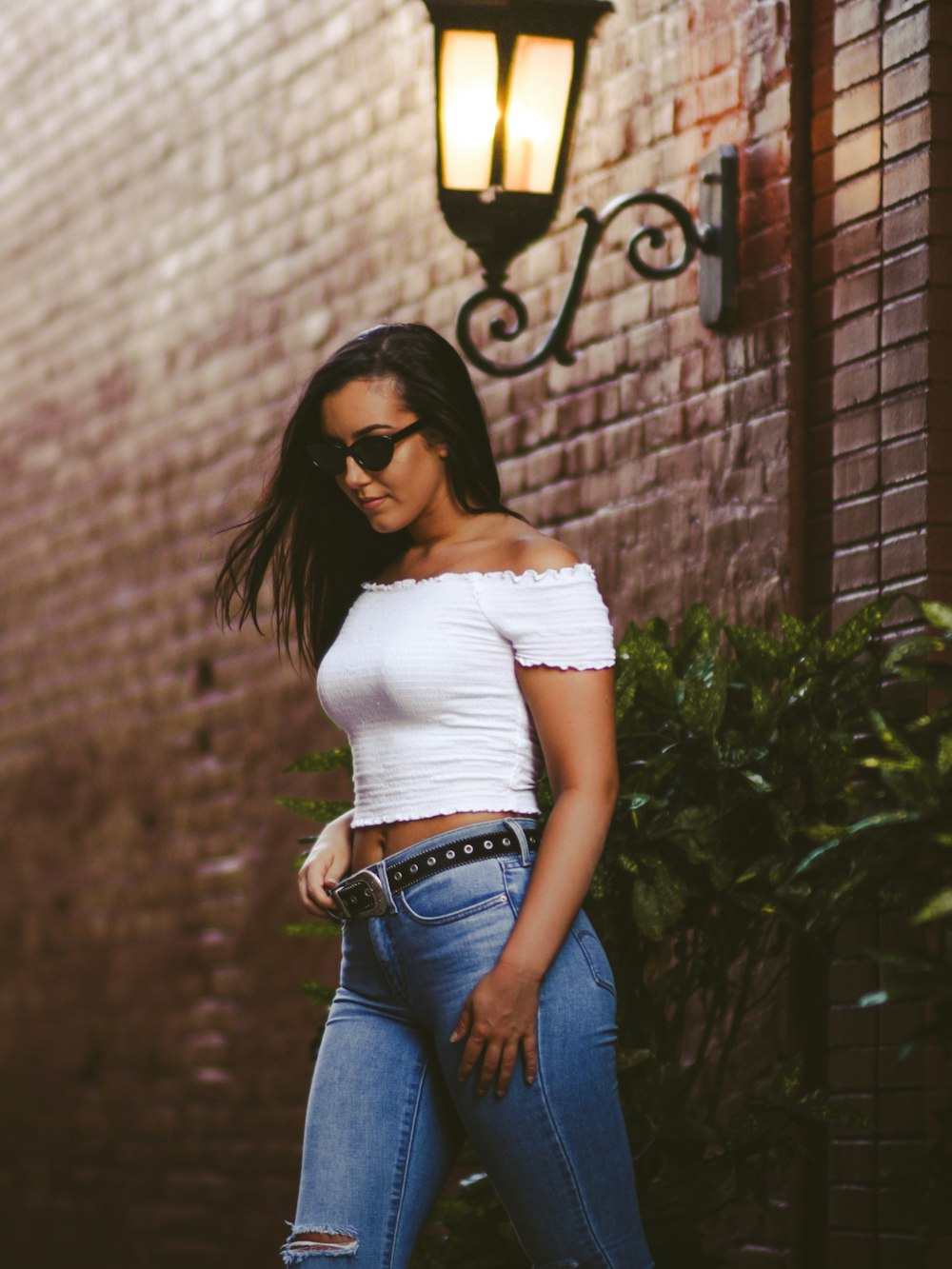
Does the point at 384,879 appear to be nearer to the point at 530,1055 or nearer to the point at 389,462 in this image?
the point at 530,1055

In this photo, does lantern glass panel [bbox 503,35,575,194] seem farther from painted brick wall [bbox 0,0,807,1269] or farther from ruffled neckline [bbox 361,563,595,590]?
ruffled neckline [bbox 361,563,595,590]

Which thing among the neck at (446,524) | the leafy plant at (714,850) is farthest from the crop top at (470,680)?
the leafy plant at (714,850)

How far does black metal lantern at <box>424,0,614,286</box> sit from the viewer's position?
4246mm

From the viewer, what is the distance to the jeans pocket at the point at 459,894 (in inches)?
97.4

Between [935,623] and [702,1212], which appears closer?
[935,623]

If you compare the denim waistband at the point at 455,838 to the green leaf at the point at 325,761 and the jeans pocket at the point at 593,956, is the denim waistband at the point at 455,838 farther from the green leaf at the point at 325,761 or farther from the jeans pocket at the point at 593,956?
the green leaf at the point at 325,761

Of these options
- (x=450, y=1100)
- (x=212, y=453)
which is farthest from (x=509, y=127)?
(x=212, y=453)

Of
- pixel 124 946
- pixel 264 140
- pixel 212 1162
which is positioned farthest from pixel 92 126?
pixel 212 1162

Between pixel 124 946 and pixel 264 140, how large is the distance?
299 cm

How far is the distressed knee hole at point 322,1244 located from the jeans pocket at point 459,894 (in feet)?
1.40

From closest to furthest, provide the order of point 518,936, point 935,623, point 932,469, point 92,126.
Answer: point 518,936 → point 935,623 → point 932,469 → point 92,126

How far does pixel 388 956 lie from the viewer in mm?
2559

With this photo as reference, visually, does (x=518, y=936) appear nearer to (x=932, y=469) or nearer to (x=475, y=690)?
(x=475, y=690)

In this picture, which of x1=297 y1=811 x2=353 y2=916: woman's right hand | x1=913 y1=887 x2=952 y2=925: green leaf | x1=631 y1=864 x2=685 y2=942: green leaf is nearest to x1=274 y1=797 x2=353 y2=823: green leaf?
x1=631 y1=864 x2=685 y2=942: green leaf
